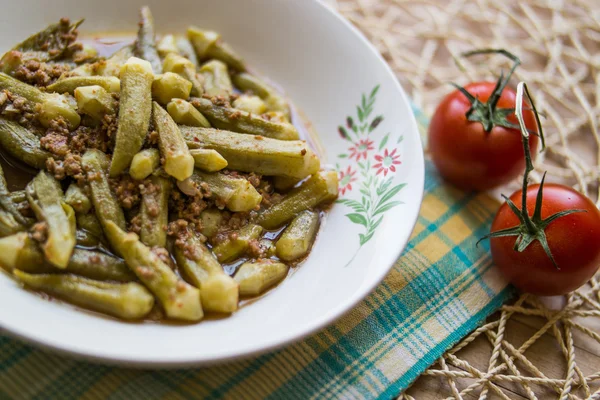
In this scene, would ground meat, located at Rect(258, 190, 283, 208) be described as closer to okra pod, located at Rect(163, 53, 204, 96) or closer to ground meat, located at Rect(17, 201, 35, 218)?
okra pod, located at Rect(163, 53, 204, 96)

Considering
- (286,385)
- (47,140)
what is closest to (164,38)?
(47,140)

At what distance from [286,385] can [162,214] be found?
35.5 inches

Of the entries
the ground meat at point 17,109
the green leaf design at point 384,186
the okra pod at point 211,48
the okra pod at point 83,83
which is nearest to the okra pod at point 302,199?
the green leaf design at point 384,186

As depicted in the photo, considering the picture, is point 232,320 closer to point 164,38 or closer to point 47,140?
point 47,140

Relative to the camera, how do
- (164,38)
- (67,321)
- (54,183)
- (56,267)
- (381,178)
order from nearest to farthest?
(67,321), (56,267), (54,183), (381,178), (164,38)

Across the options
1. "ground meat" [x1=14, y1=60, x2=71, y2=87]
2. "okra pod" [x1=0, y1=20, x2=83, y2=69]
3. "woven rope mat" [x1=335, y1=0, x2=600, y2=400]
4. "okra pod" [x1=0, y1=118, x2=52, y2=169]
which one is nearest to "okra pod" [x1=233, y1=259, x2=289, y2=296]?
"woven rope mat" [x1=335, y1=0, x2=600, y2=400]

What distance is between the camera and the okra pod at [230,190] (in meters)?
2.52

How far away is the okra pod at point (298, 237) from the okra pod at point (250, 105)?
2.20ft

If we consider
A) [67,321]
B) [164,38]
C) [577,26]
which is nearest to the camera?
[67,321]

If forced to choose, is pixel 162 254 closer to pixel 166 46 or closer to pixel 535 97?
pixel 166 46

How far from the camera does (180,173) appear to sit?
7.86 ft

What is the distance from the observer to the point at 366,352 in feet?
8.06

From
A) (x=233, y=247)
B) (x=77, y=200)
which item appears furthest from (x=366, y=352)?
(x=77, y=200)

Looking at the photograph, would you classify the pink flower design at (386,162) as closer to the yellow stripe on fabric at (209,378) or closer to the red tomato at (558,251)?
the red tomato at (558,251)
